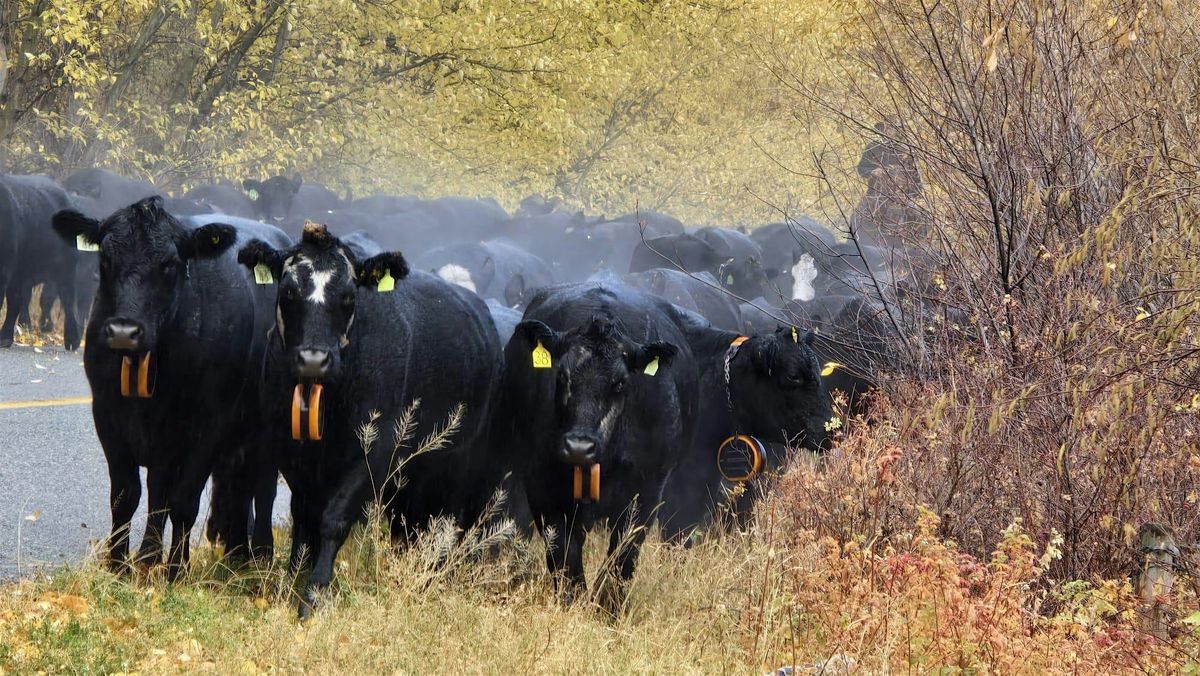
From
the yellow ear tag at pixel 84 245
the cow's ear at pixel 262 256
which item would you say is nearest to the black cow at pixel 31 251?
the yellow ear tag at pixel 84 245

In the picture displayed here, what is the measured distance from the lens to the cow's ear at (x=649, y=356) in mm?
7848

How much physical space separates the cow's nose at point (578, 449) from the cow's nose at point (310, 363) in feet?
4.20

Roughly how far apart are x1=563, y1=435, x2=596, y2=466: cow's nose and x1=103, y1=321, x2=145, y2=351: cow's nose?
212cm

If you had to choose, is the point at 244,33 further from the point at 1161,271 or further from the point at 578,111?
the point at 1161,271

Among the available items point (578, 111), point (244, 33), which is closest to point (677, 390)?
point (244, 33)

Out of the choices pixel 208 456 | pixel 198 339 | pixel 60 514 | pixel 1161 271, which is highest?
pixel 1161 271

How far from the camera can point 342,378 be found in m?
7.29

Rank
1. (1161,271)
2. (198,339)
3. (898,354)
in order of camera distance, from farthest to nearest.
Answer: (898,354)
(1161,271)
(198,339)

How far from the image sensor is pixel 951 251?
898 centimetres

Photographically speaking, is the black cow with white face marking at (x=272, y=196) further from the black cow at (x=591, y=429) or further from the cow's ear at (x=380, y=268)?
the cow's ear at (x=380, y=268)

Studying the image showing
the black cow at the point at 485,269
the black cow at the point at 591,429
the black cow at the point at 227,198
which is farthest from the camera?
the black cow at the point at 227,198

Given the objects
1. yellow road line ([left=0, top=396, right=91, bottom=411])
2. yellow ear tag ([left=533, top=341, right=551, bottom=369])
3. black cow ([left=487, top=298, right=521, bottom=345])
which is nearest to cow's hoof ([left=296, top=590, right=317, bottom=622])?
yellow ear tag ([left=533, top=341, right=551, bottom=369])

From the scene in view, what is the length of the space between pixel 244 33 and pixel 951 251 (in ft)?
54.7

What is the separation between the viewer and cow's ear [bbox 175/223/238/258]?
7.57 m
